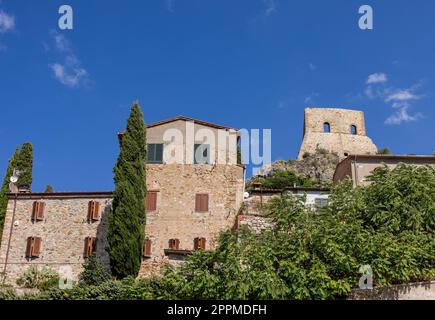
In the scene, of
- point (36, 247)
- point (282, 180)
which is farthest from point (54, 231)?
point (282, 180)

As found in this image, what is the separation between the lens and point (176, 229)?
27.3 meters

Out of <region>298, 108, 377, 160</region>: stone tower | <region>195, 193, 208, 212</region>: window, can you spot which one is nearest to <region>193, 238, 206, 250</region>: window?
<region>195, 193, 208, 212</region>: window

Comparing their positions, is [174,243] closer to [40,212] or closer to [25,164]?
[40,212]

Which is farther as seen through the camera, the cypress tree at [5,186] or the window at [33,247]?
the cypress tree at [5,186]

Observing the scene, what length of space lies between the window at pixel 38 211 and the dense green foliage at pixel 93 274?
4.51 m

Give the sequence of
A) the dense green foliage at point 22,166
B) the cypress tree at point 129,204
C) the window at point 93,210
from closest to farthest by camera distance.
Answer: the cypress tree at point 129,204
the window at point 93,210
the dense green foliage at point 22,166

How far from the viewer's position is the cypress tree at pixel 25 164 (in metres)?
34.6

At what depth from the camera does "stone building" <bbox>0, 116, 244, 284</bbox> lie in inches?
1051

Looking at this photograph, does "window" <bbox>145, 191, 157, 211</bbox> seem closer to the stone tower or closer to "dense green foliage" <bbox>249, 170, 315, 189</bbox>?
"dense green foliage" <bbox>249, 170, 315, 189</bbox>

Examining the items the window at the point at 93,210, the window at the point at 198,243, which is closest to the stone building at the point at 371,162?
the window at the point at 198,243

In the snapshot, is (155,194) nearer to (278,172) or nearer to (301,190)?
(301,190)

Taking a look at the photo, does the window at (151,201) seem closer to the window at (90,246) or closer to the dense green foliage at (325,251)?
the window at (90,246)

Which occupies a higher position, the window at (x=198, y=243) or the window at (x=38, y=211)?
the window at (x=38, y=211)
